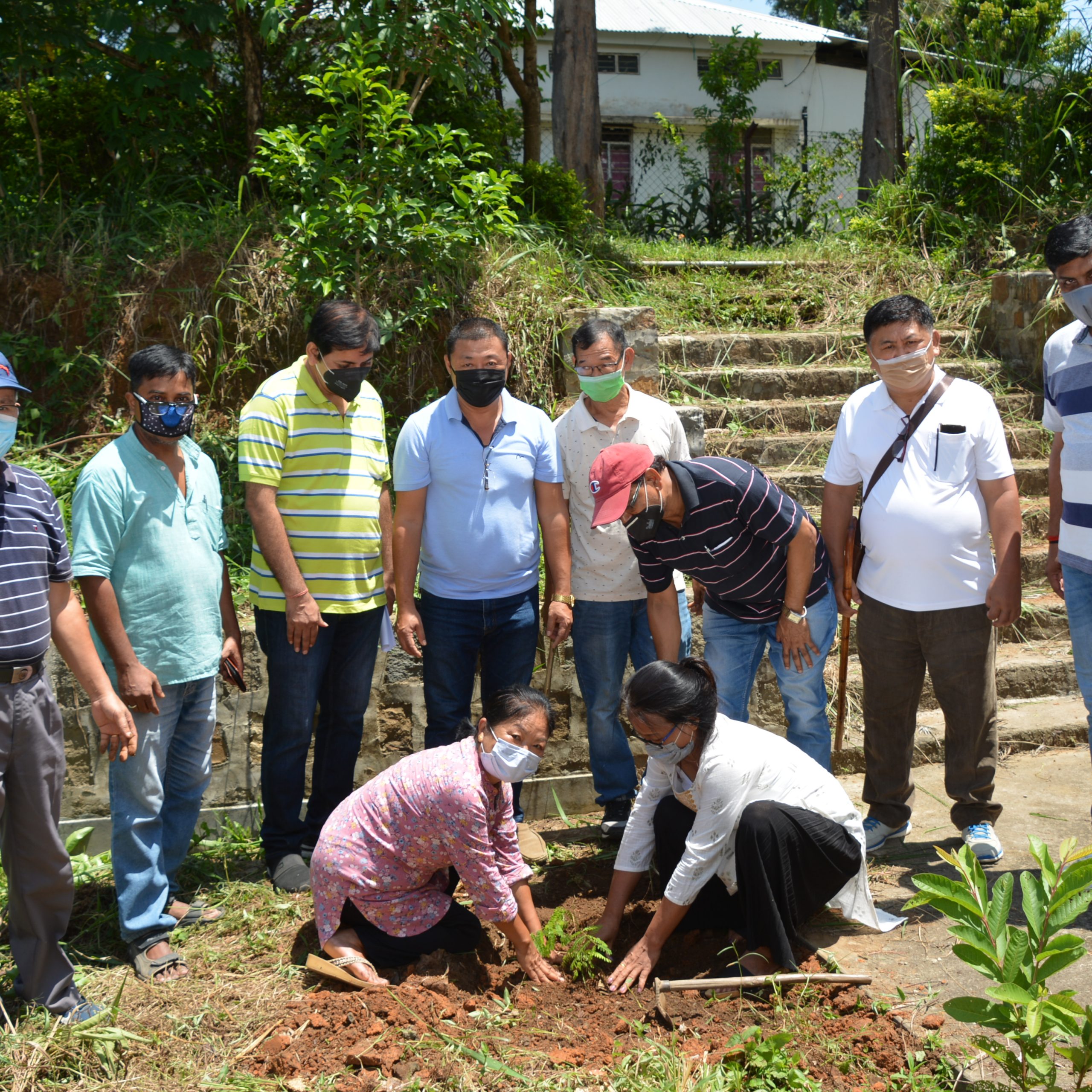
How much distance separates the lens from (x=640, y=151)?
733 inches

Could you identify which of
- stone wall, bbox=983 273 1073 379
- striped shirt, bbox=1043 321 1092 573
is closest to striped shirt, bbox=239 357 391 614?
striped shirt, bbox=1043 321 1092 573

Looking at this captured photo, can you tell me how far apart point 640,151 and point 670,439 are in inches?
636

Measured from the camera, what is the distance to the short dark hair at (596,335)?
12.3ft

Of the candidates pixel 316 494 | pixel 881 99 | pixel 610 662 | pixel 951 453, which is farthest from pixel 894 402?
pixel 881 99

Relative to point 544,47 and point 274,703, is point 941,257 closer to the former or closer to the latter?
point 274,703

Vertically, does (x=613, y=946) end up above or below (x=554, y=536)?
below

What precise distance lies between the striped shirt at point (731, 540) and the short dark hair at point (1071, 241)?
1.16 metres

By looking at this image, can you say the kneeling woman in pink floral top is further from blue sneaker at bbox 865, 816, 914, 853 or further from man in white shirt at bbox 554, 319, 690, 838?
blue sneaker at bbox 865, 816, 914, 853

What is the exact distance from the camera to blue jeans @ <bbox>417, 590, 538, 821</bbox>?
12.3ft

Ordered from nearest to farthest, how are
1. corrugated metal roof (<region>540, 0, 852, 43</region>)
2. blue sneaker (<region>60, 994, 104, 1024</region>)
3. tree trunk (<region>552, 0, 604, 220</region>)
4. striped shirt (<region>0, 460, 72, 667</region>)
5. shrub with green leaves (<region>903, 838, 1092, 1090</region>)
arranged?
shrub with green leaves (<region>903, 838, 1092, 1090</region>) → striped shirt (<region>0, 460, 72, 667</region>) → blue sneaker (<region>60, 994, 104, 1024</region>) → tree trunk (<region>552, 0, 604, 220</region>) → corrugated metal roof (<region>540, 0, 852, 43</region>)

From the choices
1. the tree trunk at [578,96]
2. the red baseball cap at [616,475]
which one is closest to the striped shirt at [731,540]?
the red baseball cap at [616,475]

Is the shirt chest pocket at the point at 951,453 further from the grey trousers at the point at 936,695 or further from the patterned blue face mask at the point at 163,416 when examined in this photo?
the patterned blue face mask at the point at 163,416

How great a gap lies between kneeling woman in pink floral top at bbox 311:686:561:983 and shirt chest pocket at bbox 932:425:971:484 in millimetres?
1599

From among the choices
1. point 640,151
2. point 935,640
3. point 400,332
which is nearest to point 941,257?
point 400,332
